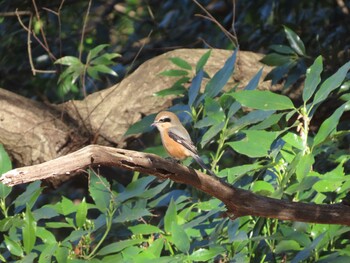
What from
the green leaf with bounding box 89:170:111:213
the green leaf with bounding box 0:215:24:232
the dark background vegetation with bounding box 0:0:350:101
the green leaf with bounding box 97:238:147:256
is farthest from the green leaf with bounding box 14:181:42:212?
the dark background vegetation with bounding box 0:0:350:101

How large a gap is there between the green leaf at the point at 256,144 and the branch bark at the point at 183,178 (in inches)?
11.6

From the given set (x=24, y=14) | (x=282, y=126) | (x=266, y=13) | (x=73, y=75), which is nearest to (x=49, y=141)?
(x=73, y=75)

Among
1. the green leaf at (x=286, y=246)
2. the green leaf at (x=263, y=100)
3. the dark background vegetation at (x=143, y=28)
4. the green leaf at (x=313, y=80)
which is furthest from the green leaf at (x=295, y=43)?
the green leaf at (x=286, y=246)

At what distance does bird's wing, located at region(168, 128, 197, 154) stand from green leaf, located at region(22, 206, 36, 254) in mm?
609

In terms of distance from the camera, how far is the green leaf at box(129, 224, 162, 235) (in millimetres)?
3253

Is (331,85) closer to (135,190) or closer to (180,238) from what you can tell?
(180,238)

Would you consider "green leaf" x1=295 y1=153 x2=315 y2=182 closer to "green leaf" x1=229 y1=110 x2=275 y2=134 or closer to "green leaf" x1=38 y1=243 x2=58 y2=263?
"green leaf" x1=229 y1=110 x2=275 y2=134

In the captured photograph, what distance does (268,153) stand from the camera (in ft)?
10.1

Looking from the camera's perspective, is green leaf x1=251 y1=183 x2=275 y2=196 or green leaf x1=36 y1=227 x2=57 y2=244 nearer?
green leaf x1=251 y1=183 x2=275 y2=196

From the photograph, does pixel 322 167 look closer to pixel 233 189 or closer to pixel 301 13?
pixel 301 13

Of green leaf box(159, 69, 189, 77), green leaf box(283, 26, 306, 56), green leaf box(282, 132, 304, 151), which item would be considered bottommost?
green leaf box(159, 69, 189, 77)

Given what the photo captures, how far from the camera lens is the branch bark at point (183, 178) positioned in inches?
86.1

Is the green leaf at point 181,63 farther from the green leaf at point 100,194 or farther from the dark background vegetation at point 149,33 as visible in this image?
the green leaf at point 100,194

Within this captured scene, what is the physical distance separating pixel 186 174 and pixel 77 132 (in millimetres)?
1708
